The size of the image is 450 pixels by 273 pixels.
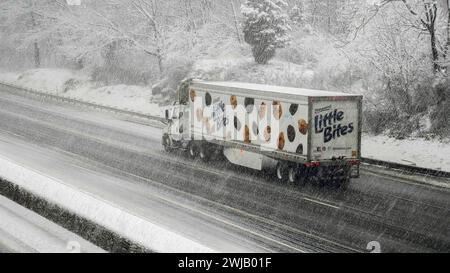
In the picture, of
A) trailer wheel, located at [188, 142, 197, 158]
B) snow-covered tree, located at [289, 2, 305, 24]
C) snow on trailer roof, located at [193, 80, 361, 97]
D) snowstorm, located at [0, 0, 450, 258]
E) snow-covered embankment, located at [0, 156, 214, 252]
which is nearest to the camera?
snow-covered embankment, located at [0, 156, 214, 252]

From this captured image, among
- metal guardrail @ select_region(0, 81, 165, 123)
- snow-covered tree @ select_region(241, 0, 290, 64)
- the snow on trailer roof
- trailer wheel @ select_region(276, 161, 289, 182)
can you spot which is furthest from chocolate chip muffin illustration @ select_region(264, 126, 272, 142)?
snow-covered tree @ select_region(241, 0, 290, 64)

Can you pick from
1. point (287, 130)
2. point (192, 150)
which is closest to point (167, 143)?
point (192, 150)

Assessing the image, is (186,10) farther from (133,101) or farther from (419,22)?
(419,22)

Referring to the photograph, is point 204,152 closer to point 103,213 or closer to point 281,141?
point 281,141

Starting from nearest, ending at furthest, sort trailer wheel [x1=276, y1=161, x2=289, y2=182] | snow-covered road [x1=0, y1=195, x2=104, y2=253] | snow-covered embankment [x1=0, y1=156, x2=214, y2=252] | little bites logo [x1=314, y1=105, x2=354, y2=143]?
snow-covered embankment [x1=0, y1=156, x2=214, y2=252], snow-covered road [x1=0, y1=195, x2=104, y2=253], little bites logo [x1=314, y1=105, x2=354, y2=143], trailer wheel [x1=276, y1=161, x2=289, y2=182]

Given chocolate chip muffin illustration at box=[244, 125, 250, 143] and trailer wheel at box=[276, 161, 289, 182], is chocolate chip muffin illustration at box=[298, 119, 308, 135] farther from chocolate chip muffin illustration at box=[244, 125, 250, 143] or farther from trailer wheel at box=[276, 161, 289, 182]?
chocolate chip muffin illustration at box=[244, 125, 250, 143]

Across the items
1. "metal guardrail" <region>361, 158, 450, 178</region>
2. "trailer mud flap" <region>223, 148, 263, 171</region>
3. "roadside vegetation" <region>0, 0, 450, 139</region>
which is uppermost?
"roadside vegetation" <region>0, 0, 450, 139</region>

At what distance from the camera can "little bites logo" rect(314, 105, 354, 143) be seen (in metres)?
18.4

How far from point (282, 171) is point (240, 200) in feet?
10.4

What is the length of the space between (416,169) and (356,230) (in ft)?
24.5

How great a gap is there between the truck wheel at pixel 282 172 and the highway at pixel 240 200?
0.44 metres

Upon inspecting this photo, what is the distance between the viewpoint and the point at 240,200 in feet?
55.9

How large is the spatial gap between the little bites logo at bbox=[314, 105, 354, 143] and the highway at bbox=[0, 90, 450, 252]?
1782mm

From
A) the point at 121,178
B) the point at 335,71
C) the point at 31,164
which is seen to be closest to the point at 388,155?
the point at 335,71
